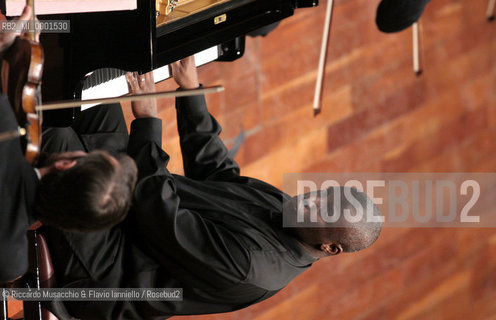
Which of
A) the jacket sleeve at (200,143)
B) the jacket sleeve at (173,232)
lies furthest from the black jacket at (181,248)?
the jacket sleeve at (200,143)

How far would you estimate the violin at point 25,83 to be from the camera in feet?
5.38

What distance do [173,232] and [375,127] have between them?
240 cm

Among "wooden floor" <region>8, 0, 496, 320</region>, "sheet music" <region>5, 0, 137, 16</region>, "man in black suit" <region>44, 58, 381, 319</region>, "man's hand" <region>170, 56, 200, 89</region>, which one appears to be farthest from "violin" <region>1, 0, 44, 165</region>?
"wooden floor" <region>8, 0, 496, 320</region>

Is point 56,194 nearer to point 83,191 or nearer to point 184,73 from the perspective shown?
point 83,191

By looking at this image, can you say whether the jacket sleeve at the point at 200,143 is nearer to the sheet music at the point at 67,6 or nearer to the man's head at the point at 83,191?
the sheet music at the point at 67,6

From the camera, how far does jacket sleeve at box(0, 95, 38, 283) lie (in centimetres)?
163

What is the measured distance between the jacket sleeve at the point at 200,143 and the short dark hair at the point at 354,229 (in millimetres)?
399

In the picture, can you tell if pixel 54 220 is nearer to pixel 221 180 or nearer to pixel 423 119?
pixel 221 180

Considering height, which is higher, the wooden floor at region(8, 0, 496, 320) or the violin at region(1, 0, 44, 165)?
the violin at region(1, 0, 44, 165)

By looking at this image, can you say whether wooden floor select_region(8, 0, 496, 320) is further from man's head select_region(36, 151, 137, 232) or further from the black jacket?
man's head select_region(36, 151, 137, 232)

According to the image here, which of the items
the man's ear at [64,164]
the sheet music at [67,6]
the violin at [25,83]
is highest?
the sheet music at [67,6]

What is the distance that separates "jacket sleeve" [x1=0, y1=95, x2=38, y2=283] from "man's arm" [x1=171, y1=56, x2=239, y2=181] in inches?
31.3

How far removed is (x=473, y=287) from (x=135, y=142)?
3.08 m

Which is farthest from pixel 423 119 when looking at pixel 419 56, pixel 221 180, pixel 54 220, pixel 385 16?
pixel 54 220
